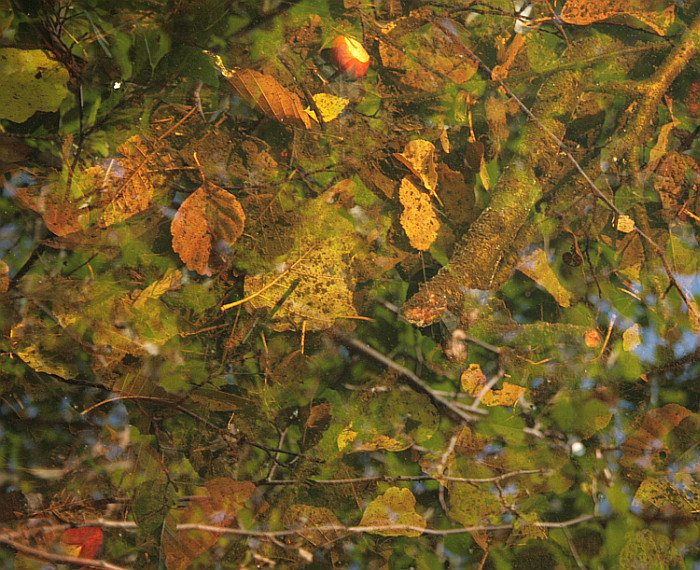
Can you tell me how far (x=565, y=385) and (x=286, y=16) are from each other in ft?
2.07

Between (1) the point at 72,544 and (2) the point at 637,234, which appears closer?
(1) the point at 72,544

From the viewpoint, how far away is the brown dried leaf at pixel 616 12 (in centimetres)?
71

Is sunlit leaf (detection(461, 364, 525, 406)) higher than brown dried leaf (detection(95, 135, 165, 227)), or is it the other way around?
brown dried leaf (detection(95, 135, 165, 227))

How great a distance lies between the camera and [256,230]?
26.2 inches

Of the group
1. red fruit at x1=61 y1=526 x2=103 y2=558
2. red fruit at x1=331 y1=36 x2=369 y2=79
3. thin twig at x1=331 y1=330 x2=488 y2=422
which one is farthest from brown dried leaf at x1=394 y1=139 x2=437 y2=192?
red fruit at x1=61 y1=526 x2=103 y2=558

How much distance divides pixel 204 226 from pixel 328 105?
24cm

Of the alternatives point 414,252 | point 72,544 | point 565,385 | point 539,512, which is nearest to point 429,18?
point 414,252

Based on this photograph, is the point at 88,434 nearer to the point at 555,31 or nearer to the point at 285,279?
the point at 285,279

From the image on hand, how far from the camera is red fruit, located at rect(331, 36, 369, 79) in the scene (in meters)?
0.68

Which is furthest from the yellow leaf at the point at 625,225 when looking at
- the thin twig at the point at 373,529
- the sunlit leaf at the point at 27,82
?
the sunlit leaf at the point at 27,82

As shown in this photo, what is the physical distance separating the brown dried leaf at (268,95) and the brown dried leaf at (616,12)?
0.41m

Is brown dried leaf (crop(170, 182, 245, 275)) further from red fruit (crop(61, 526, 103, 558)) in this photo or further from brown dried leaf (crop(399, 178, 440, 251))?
red fruit (crop(61, 526, 103, 558))

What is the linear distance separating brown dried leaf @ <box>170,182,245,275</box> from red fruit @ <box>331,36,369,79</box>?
24 centimetres

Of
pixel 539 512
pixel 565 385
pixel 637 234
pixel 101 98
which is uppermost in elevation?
pixel 101 98
